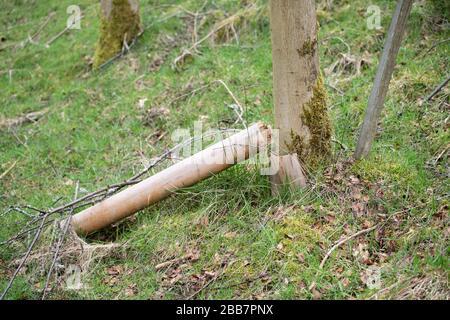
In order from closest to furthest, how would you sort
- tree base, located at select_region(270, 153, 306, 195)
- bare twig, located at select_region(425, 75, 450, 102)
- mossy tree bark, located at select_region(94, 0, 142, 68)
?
tree base, located at select_region(270, 153, 306, 195), bare twig, located at select_region(425, 75, 450, 102), mossy tree bark, located at select_region(94, 0, 142, 68)

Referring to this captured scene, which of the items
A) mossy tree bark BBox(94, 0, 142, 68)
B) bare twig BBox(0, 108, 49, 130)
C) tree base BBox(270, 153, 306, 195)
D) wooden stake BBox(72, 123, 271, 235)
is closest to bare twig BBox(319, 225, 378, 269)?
tree base BBox(270, 153, 306, 195)

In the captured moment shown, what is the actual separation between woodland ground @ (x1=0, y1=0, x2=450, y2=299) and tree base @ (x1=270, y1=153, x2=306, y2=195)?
88 mm

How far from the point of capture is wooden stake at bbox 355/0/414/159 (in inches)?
138

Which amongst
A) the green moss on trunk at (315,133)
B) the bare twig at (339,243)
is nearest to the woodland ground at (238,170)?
the bare twig at (339,243)

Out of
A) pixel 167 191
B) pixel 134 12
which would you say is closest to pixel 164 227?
pixel 167 191

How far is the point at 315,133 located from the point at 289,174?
1.27 ft

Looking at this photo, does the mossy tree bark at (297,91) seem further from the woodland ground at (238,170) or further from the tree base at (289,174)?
the woodland ground at (238,170)

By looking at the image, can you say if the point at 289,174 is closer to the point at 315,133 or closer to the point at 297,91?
the point at 315,133

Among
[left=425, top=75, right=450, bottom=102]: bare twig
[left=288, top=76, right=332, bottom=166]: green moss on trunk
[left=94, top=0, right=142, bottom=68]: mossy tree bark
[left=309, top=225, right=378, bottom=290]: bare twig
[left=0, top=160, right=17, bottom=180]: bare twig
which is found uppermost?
[left=94, top=0, right=142, bottom=68]: mossy tree bark

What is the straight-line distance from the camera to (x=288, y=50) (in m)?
3.51

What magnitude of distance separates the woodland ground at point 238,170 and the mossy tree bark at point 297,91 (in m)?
0.18

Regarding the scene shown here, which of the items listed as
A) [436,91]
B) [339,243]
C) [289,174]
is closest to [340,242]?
[339,243]

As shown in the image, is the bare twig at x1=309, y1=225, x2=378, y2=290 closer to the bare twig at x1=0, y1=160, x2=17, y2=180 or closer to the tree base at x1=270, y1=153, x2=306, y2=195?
the tree base at x1=270, y1=153, x2=306, y2=195

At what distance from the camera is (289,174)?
3719 millimetres
